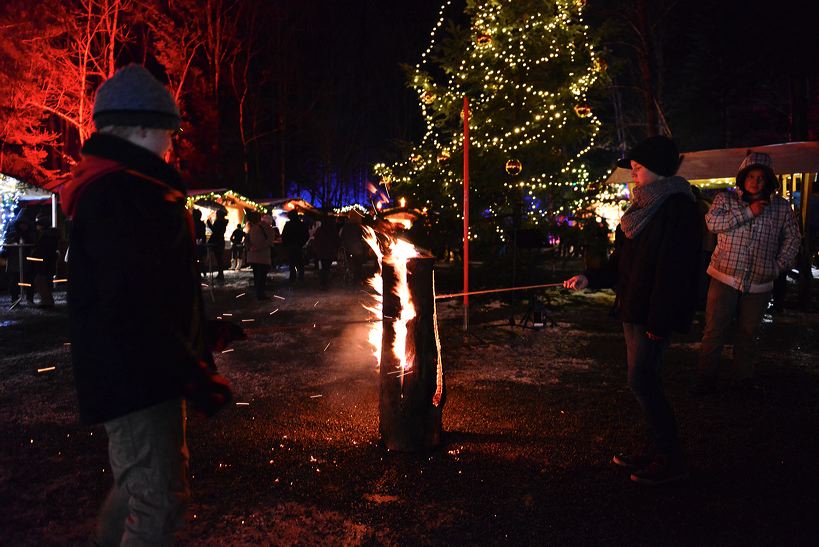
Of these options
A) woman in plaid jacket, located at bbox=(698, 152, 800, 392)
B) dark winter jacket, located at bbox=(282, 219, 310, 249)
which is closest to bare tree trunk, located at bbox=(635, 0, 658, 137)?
dark winter jacket, located at bbox=(282, 219, 310, 249)

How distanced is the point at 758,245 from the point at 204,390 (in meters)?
5.47

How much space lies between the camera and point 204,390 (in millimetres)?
2438

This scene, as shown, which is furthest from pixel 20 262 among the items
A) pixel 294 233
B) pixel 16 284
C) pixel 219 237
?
pixel 219 237

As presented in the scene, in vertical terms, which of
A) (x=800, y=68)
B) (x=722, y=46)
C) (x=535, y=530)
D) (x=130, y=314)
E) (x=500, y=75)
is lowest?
(x=535, y=530)

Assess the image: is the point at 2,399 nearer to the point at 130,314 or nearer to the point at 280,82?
the point at 130,314

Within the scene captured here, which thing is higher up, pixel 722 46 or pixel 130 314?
pixel 722 46

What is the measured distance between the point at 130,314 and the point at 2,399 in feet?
17.0

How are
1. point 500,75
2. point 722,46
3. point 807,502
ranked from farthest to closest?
point 722,46
point 500,75
point 807,502

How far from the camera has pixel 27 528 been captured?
3.67 m

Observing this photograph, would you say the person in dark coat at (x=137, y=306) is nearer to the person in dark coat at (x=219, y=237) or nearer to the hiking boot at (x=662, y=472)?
the hiking boot at (x=662, y=472)

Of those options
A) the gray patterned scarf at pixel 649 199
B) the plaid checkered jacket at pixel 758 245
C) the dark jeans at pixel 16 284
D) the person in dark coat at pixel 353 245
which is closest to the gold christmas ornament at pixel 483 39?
the person in dark coat at pixel 353 245

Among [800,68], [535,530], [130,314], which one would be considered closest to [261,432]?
[535,530]

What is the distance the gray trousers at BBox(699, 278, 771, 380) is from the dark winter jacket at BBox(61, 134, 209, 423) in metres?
5.34

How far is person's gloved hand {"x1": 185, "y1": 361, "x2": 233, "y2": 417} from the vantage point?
2416 millimetres
